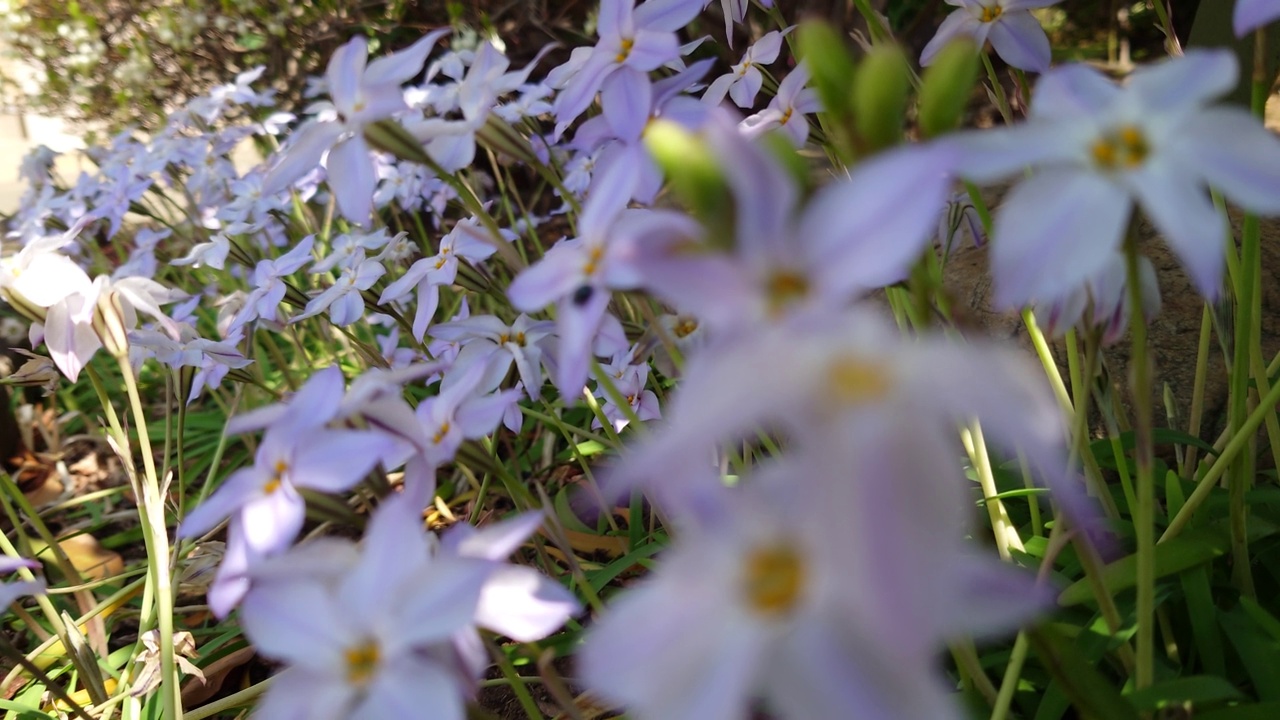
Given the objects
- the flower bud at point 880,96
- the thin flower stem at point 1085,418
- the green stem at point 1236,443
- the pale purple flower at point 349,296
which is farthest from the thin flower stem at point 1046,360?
the pale purple flower at point 349,296

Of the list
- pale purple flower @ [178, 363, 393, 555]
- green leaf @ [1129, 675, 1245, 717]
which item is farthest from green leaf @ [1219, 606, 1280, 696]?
pale purple flower @ [178, 363, 393, 555]

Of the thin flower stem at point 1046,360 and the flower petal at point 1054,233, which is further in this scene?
the thin flower stem at point 1046,360

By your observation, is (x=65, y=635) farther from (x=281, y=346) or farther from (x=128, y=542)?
(x=281, y=346)

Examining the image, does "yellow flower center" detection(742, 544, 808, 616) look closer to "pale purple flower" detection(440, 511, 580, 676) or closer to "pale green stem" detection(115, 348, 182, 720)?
"pale purple flower" detection(440, 511, 580, 676)

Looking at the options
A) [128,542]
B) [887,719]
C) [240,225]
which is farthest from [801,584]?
[128,542]

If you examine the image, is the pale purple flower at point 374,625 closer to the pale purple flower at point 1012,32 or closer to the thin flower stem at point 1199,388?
the pale purple flower at point 1012,32

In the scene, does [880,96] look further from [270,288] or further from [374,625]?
[270,288]

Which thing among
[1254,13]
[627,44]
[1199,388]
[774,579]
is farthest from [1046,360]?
[774,579]
